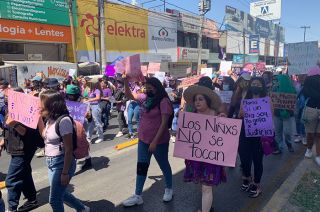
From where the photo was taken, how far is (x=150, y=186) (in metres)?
4.85

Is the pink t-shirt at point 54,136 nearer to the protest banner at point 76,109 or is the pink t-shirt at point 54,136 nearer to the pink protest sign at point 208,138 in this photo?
the pink protest sign at point 208,138

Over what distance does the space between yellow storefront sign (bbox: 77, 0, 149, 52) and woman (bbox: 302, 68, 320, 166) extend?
56.4 ft

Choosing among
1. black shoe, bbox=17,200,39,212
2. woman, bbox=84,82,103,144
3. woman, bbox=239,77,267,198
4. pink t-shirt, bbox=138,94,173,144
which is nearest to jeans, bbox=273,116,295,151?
woman, bbox=239,77,267,198

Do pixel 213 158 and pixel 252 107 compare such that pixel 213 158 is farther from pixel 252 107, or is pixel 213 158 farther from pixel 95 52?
pixel 95 52

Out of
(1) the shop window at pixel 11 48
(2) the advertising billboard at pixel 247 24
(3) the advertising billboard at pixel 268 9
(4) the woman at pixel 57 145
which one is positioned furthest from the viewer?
(3) the advertising billboard at pixel 268 9

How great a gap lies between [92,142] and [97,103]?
0.97 metres

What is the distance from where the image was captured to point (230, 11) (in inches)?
1788

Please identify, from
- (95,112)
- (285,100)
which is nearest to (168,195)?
(285,100)

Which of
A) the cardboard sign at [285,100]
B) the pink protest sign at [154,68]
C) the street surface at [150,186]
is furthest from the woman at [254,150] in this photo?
the pink protest sign at [154,68]

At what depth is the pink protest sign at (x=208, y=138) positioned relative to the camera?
3504mm

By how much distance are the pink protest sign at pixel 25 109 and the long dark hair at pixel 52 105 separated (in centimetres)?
53

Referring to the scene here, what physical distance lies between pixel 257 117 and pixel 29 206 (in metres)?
3.19

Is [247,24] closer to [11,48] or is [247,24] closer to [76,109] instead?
[11,48]

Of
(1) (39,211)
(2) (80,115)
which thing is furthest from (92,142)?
(1) (39,211)
